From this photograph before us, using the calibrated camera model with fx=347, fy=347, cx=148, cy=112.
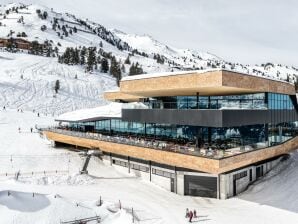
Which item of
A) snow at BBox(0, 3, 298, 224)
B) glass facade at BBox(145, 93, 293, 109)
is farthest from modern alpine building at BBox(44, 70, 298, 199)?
snow at BBox(0, 3, 298, 224)

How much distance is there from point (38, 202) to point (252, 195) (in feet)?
61.0

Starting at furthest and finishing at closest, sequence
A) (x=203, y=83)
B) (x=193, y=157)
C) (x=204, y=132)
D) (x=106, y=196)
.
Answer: (x=204, y=132)
(x=106, y=196)
(x=193, y=157)
(x=203, y=83)

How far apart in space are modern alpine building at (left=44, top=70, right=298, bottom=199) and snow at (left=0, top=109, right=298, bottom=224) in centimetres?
140

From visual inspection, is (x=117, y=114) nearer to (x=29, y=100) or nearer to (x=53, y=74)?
(x=29, y=100)

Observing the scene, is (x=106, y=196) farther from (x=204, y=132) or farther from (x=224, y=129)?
(x=224, y=129)

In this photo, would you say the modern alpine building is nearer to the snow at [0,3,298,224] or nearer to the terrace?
the terrace

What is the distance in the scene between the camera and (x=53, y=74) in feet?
365

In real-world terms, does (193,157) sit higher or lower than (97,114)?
lower

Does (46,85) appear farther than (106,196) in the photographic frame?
Yes

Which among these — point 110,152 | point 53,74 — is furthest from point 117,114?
point 53,74

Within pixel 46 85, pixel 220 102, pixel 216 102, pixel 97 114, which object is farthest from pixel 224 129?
pixel 46 85

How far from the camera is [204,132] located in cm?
3184

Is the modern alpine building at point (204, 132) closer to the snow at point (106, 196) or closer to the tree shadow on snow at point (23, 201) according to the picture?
the snow at point (106, 196)

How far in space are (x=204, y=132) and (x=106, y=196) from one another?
10.5 m
